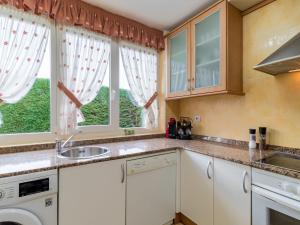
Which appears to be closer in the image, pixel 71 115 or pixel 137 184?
pixel 137 184

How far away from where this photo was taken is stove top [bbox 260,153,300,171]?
4.04 ft

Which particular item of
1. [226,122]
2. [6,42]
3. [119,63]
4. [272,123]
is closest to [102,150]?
[119,63]

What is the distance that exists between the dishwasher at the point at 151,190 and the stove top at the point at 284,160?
85cm

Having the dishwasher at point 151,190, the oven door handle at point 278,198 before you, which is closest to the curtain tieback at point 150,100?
the dishwasher at point 151,190

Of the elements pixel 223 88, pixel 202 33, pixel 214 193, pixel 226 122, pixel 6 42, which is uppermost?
pixel 202 33

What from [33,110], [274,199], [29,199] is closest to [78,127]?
[33,110]

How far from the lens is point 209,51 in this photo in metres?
1.89

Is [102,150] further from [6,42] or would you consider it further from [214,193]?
[6,42]

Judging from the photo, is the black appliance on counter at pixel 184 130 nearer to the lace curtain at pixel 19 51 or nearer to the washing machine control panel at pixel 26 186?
the washing machine control panel at pixel 26 186

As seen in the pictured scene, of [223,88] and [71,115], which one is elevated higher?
[223,88]

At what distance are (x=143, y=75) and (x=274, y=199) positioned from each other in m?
1.86

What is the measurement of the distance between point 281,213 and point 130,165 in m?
1.11

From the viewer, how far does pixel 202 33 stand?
6.40 feet

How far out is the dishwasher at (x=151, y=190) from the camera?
159cm
